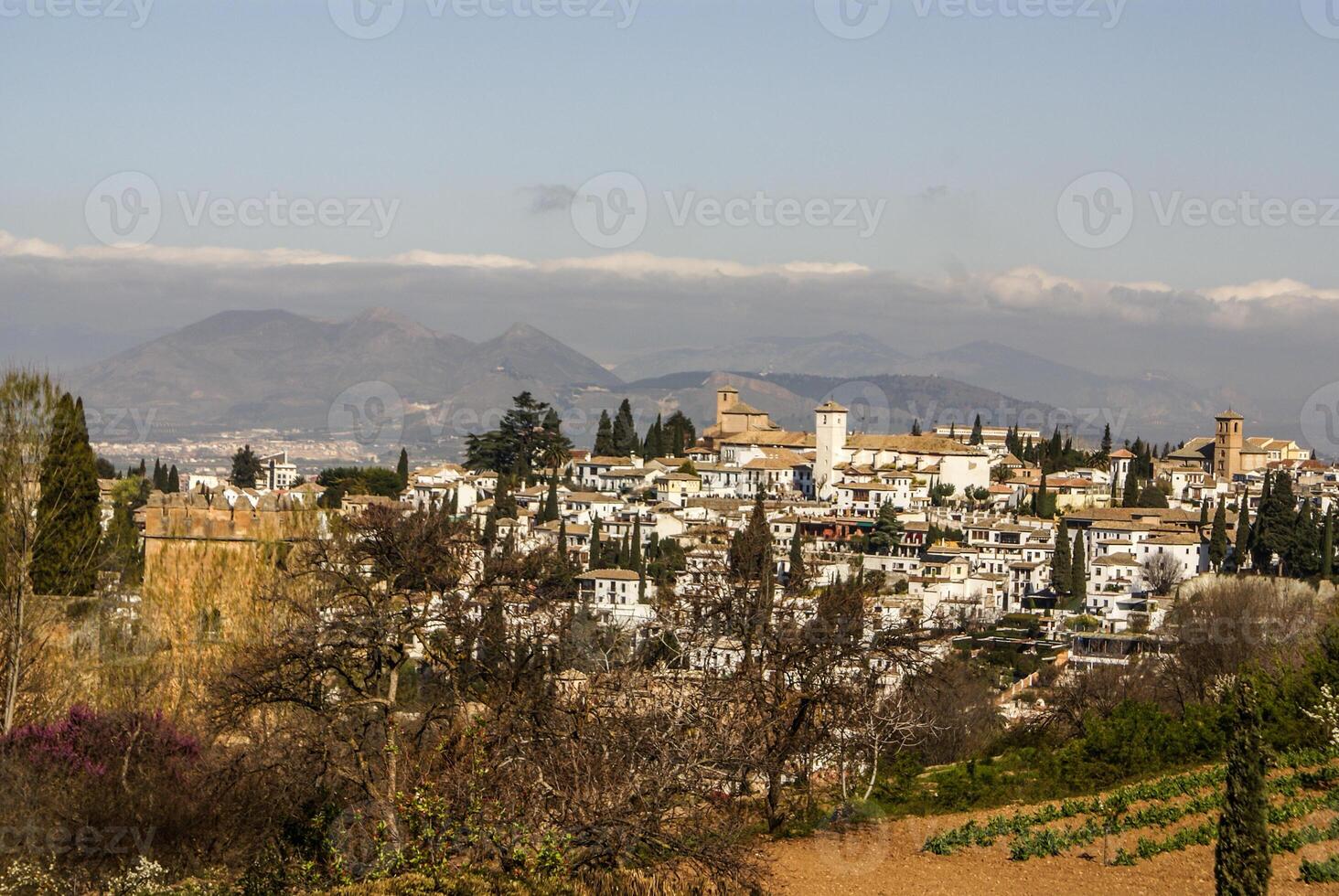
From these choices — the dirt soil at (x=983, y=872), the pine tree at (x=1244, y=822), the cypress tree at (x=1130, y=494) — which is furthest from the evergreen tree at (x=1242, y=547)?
the pine tree at (x=1244, y=822)

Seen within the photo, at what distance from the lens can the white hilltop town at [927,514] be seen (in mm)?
44062

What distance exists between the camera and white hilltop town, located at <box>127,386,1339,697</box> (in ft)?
145

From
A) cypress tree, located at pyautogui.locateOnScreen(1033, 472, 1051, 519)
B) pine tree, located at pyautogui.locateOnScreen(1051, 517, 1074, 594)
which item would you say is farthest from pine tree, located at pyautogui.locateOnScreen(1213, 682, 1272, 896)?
cypress tree, located at pyautogui.locateOnScreen(1033, 472, 1051, 519)

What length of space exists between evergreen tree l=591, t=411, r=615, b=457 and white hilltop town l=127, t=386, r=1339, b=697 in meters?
1.22

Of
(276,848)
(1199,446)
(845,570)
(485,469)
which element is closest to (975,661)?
(845,570)

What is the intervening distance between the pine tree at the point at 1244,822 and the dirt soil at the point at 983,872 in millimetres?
1036

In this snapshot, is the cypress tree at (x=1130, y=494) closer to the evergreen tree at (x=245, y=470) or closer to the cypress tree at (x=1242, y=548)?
the cypress tree at (x=1242, y=548)

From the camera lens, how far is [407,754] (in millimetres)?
10938

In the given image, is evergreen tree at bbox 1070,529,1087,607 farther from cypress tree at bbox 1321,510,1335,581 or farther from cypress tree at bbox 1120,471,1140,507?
cypress tree at bbox 1120,471,1140,507

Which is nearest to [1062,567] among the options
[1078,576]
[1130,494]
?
[1078,576]

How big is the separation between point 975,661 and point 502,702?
2588 centimetres

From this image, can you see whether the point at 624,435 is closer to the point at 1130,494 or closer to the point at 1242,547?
the point at 1130,494

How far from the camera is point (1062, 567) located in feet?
164

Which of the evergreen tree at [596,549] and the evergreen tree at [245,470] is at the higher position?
the evergreen tree at [245,470]
